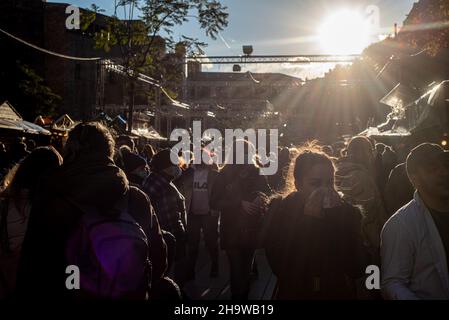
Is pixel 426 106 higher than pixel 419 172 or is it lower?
higher

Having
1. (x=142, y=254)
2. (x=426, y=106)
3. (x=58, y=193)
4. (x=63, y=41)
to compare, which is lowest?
(x=142, y=254)

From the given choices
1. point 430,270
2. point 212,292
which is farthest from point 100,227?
point 212,292

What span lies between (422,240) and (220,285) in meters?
4.77

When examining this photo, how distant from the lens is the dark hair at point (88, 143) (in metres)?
2.88

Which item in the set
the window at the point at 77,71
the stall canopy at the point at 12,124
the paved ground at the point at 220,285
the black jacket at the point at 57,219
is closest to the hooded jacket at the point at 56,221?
the black jacket at the point at 57,219

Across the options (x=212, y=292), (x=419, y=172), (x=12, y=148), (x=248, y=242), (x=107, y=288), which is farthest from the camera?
(x=12, y=148)

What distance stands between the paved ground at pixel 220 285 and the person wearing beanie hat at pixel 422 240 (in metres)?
3.86

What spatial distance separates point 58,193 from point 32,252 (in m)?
0.32

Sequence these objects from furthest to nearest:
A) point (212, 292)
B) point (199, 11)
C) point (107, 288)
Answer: point (199, 11) < point (212, 292) < point (107, 288)

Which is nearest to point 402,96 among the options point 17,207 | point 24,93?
point 17,207

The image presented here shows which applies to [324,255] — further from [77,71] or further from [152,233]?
[77,71]

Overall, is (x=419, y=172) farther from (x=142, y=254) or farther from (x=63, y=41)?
(x=63, y=41)

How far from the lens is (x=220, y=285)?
7.34 metres

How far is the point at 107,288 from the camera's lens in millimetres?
2609
